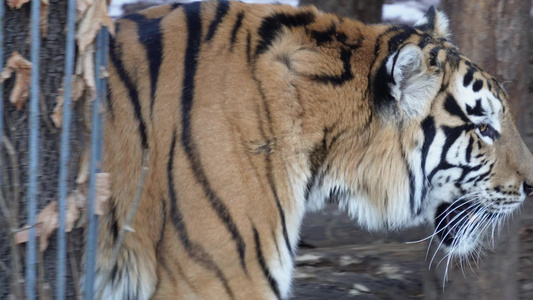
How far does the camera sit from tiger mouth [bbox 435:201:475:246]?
12.0ft

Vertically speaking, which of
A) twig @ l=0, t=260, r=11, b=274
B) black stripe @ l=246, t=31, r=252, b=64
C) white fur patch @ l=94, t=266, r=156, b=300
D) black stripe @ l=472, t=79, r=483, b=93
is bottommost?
white fur patch @ l=94, t=266, r=156, b=300

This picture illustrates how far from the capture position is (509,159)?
3.53m

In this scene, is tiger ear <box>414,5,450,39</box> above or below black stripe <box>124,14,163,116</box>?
above

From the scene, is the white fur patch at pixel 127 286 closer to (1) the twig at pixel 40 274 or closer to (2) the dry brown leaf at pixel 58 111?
(1) the twig at pixel 40 274

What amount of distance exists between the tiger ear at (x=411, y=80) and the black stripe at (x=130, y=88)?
108 cm

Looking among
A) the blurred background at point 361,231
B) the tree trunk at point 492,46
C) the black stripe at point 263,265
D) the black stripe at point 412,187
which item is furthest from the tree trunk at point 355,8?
the black stripe at point 263,265

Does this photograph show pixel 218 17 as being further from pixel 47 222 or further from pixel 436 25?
pixel 47 222

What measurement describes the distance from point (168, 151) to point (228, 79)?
40 centimetres

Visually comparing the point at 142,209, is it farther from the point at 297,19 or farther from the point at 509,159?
the point at 509,159

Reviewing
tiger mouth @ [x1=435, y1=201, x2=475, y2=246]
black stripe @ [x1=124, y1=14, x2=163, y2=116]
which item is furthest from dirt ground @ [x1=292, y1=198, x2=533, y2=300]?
black stripe @ [x1=124, y1=14, x2=163, y2=116]

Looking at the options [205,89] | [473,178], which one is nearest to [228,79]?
[205,89]

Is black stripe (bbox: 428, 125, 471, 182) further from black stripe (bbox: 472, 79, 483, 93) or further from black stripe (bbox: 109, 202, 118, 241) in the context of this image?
black stripe (bbox: 109, 202, 118, 241)

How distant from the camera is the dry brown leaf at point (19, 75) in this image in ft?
7.84

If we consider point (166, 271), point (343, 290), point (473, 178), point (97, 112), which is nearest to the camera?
point (97, 112)
